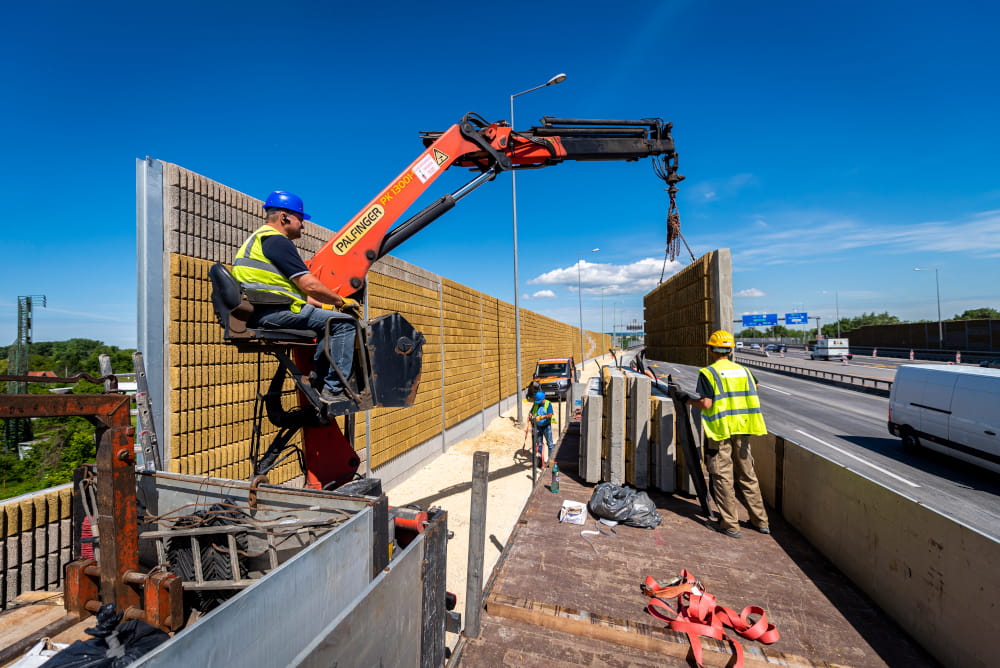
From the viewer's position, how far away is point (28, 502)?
9.54 feet

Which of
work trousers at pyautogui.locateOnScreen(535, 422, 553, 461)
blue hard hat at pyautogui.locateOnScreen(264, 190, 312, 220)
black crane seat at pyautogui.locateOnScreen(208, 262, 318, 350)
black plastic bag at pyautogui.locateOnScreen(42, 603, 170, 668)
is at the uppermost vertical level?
blue hard hat at pyautogui.locateOnScreen(264, 190, 312, 220)

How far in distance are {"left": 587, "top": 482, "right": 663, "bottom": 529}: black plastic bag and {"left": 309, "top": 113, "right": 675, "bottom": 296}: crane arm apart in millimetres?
3250

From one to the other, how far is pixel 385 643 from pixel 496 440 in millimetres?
11187

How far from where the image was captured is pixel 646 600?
257cm

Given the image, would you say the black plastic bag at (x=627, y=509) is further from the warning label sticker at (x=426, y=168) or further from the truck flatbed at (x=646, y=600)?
the warning label sticker at (x=426, y=168)

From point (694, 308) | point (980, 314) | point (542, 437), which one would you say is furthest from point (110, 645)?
point (980, 314)

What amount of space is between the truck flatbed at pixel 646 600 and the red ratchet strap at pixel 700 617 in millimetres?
49

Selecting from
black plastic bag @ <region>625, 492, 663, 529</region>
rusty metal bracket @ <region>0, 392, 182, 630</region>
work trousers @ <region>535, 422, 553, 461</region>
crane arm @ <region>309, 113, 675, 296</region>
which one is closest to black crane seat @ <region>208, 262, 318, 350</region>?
rusty metal bracket @ <region>0, 392, 182, 630</region>

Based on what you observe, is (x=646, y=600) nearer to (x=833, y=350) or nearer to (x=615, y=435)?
(x=615, y=435)

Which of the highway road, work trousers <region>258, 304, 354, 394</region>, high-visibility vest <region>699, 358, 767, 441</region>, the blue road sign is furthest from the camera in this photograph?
the blue road sign

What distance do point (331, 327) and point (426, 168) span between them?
2.75m

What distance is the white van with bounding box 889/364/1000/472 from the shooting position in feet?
24.6

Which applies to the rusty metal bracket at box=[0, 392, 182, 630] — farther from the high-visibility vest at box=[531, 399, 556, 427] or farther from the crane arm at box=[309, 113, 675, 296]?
the high-visibility vest at box=[531, 399, 556, 427]

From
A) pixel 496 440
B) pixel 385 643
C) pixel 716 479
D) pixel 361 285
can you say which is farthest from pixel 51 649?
pixel 496 440
